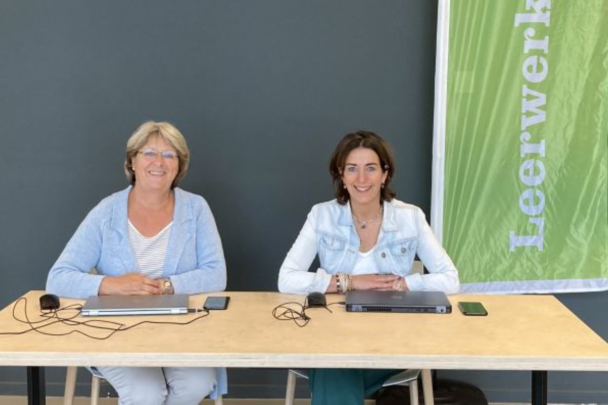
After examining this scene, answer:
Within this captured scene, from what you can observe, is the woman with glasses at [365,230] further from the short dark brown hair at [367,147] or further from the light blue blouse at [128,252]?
the light blue blouse at [128,252]

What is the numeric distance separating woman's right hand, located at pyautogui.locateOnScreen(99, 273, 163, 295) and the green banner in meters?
1.36

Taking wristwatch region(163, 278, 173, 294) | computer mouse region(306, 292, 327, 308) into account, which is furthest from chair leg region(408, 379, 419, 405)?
wristwatch region(163, 278, 173, 294)

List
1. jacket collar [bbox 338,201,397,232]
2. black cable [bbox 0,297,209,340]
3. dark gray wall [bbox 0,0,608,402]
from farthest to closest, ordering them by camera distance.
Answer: dark gray wall [bbox 0,0,608,402] → jacket collar [bbox 338,201,397,232] → black cable [bbox 0,297,209,340]

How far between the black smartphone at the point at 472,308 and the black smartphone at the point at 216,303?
29.9 inches

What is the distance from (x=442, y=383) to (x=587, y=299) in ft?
2.66

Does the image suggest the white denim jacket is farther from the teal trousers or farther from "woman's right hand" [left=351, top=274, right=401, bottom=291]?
the teal trousers

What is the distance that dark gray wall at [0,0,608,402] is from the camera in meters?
2.80

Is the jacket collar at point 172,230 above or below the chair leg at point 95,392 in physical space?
above

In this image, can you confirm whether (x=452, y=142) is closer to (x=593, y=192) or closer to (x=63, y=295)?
(x=593, y=192)

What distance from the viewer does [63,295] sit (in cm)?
209

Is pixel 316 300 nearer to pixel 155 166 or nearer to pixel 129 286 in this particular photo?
pixel 129 286

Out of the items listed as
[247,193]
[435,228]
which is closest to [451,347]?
[435,228]

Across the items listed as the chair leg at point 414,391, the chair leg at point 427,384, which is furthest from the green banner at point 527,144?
the chair leg at point 414,391

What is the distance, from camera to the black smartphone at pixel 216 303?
1.96 m
